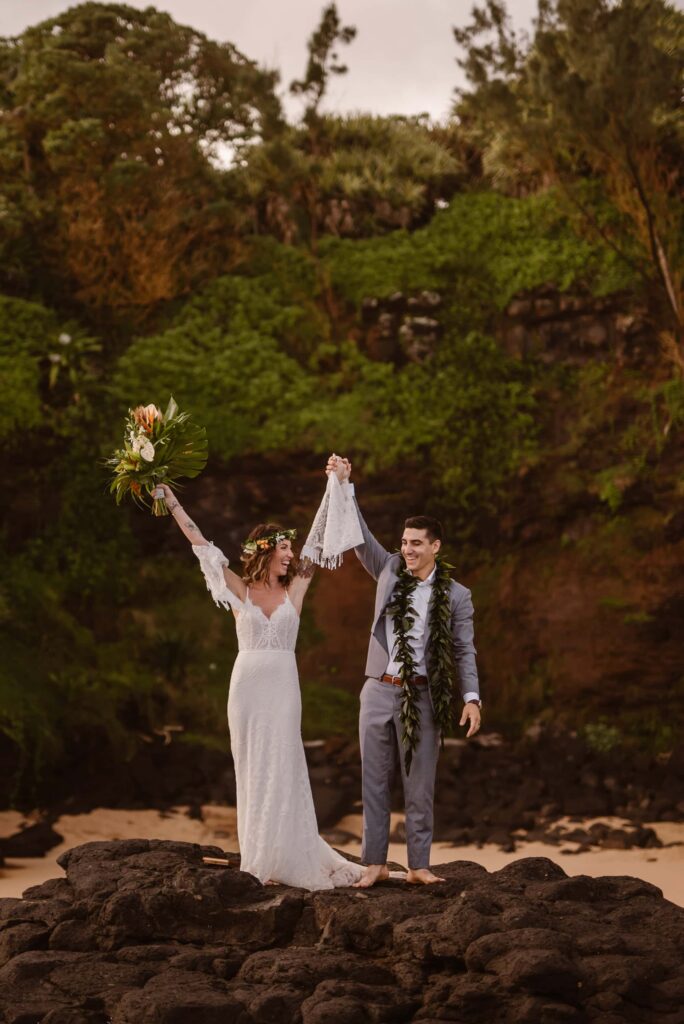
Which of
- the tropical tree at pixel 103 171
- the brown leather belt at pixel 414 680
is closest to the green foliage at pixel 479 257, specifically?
the tropical tree at pixel 103 171

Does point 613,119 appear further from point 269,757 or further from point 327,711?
point 269,757

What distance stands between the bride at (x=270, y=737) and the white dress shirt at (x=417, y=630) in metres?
0.55

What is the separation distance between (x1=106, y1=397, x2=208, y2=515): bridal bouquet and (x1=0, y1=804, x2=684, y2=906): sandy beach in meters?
4.61

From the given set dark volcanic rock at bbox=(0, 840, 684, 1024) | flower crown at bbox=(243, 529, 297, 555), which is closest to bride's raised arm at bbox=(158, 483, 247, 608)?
flower crown at bbox=(243, 529, 297, 555)

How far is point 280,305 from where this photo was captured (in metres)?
16.9

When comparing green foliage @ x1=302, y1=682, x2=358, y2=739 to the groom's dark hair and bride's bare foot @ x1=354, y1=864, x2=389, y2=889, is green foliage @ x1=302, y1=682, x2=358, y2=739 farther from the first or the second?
the groom's dark hair

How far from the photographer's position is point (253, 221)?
17.8m

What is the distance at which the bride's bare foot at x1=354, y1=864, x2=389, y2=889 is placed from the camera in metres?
7.27

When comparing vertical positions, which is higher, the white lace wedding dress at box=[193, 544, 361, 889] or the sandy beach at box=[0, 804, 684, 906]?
the white lace wedding dress at box=[193, 544, 361, 889]

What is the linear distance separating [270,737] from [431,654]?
1126mm

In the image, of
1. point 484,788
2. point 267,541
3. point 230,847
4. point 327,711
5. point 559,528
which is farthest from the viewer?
point 559,528

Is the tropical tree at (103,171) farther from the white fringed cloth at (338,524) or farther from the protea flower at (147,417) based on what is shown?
the white fringed cloth at (338,524)

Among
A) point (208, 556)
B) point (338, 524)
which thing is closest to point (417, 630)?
point (338, 524)

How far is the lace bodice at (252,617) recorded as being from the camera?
732cm
